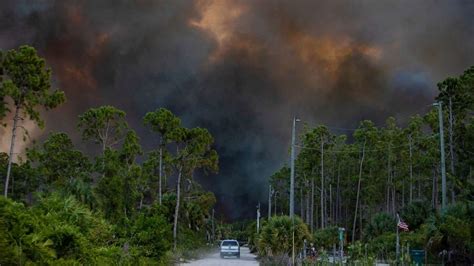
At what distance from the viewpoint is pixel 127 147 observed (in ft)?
171

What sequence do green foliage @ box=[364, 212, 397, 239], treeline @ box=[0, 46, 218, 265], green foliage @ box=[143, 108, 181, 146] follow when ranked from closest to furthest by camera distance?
treeline @ box=[0, 46, 218, 265], green foliage @ box=[364, 212, 397, 239], green foliage @ box=[143, 108, 181, 146]

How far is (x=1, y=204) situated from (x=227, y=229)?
11501 centimetres

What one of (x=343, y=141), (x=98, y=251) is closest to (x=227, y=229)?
(x=343, y=141)

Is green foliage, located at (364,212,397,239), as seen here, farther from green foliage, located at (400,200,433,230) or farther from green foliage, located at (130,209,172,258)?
green foliage, located at (130,209,172,258)

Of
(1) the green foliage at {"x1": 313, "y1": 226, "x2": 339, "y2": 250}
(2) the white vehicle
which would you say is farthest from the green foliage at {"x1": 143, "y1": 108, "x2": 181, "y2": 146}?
(1) the green foliage at {"x1": 313, "y1": 226, "x2": 339, "y2": 250}

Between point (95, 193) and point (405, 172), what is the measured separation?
1608 inches

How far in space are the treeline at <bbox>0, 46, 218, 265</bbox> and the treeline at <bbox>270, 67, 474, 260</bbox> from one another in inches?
484

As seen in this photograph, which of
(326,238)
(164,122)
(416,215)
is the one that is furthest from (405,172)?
(164,122)

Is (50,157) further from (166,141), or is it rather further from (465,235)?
(465,235)

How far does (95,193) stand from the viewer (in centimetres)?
3456

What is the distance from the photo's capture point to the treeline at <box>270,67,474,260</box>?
2520 centimetres

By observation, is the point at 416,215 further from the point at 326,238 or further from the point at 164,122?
the point at 164,122

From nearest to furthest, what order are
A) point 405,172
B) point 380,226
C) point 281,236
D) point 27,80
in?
point 281,236, point 27,80, point 380,226, point 405,172

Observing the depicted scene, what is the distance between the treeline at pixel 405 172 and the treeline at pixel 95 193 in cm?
1229
